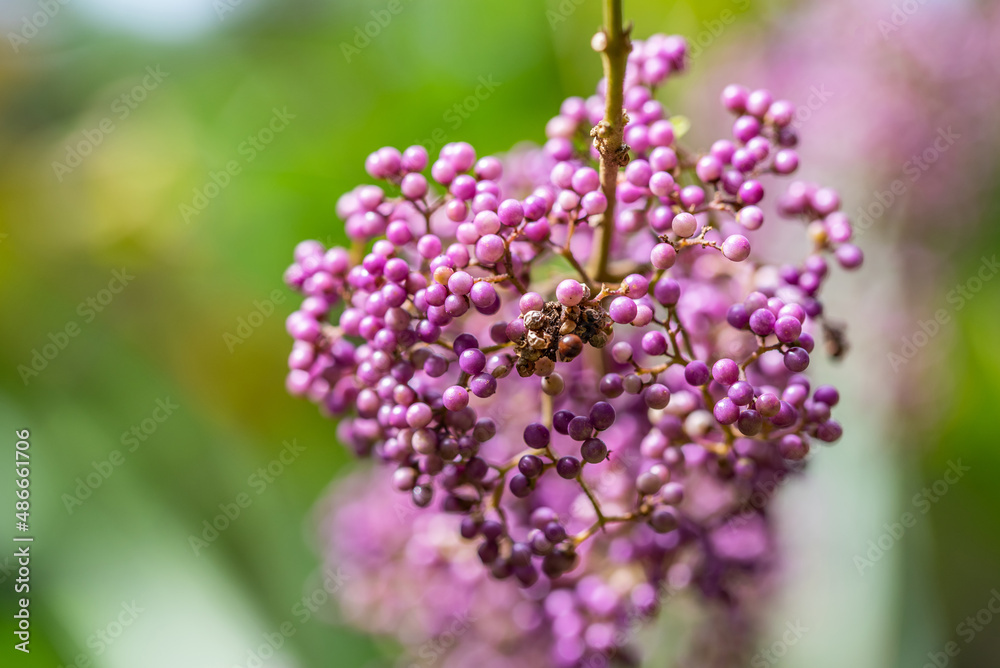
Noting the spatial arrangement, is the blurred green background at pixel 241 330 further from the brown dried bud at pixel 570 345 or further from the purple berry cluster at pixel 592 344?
the brown dried bud at pixel 570 345

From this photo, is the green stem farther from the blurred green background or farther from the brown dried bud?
the blurred green background

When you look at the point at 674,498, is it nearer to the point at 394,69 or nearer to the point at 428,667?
the point at 428,667

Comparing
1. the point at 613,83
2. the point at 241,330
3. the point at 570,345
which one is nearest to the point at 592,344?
the point at 570,345

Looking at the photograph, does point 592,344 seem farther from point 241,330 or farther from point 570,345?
point 241,330

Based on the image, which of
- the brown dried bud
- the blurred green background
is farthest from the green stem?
the blurred green background

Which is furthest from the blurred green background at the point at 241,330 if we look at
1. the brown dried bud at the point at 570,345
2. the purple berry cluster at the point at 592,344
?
the brown dried bud at the point at 570,345

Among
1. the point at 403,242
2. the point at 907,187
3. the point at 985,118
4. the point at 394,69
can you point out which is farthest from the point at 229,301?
the point at 985,118
